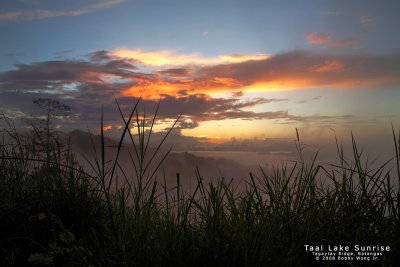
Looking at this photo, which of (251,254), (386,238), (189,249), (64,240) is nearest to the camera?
(251,254)

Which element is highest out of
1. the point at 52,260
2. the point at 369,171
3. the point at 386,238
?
the point at 369,171

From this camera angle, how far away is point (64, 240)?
3172mm

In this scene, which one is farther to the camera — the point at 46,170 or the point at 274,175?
the point at 46,170

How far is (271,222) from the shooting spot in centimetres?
260

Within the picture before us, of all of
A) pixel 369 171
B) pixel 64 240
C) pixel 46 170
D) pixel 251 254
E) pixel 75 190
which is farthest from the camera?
pixel 46 170

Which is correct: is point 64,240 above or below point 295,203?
below

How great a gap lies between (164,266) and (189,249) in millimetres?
209

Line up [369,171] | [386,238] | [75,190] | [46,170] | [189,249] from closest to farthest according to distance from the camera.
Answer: [189,249] → [386,238] → [369,171] → [75,190] → [46,170]

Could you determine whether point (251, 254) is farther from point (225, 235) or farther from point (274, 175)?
point (274, 175)

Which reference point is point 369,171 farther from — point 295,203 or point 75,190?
point 75,190

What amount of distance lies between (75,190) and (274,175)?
1.98m

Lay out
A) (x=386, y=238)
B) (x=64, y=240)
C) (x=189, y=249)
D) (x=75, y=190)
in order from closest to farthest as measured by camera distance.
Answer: (x=189, y=249)
(x=386, y=238)
(x=64, y=240)
(x=75, y=190)

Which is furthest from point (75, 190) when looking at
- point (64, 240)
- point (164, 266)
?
point (164, 266)

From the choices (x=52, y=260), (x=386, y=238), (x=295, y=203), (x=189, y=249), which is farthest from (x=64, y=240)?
(x=386, y=238)
